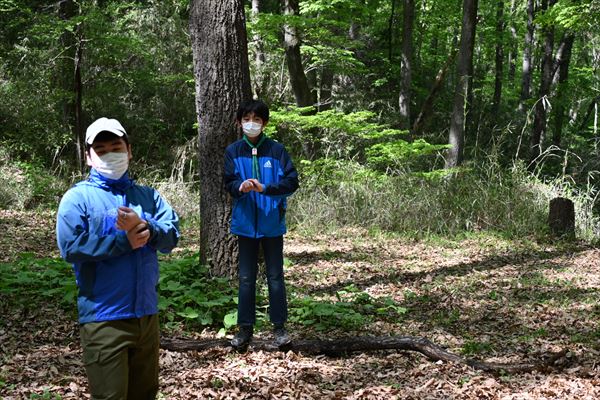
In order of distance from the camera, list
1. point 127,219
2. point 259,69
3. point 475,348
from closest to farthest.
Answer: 1. point 127,219
2. point 475,348
3. point 259,69

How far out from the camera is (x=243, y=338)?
14.8 feet

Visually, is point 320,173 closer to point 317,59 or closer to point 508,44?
point 317,59

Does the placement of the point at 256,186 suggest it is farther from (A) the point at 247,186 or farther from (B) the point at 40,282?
(B) the point at 40,282

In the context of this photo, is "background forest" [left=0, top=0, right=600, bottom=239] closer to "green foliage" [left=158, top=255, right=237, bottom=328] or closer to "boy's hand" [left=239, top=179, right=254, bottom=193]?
"green foliage" [left=158, top=255, right=237, bottom=328]

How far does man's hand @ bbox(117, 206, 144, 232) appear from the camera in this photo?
239 cm

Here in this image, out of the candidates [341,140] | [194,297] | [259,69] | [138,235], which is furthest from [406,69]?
[138,235]

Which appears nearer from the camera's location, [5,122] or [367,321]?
[367,321]

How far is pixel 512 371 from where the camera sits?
13.7ft

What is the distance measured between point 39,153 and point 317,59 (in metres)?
7.85

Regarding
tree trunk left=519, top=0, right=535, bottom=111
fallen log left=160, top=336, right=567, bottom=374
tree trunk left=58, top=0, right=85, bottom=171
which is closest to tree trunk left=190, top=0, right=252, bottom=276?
fallen log left=160, top=336, right=567, bottom=374

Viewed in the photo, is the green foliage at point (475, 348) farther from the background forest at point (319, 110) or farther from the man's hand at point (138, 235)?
the background forest at point (319, 110)

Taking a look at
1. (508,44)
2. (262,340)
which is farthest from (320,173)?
(508,44)

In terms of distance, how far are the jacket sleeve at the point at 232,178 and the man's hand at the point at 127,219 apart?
6.40ft

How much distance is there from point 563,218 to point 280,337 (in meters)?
7.03
